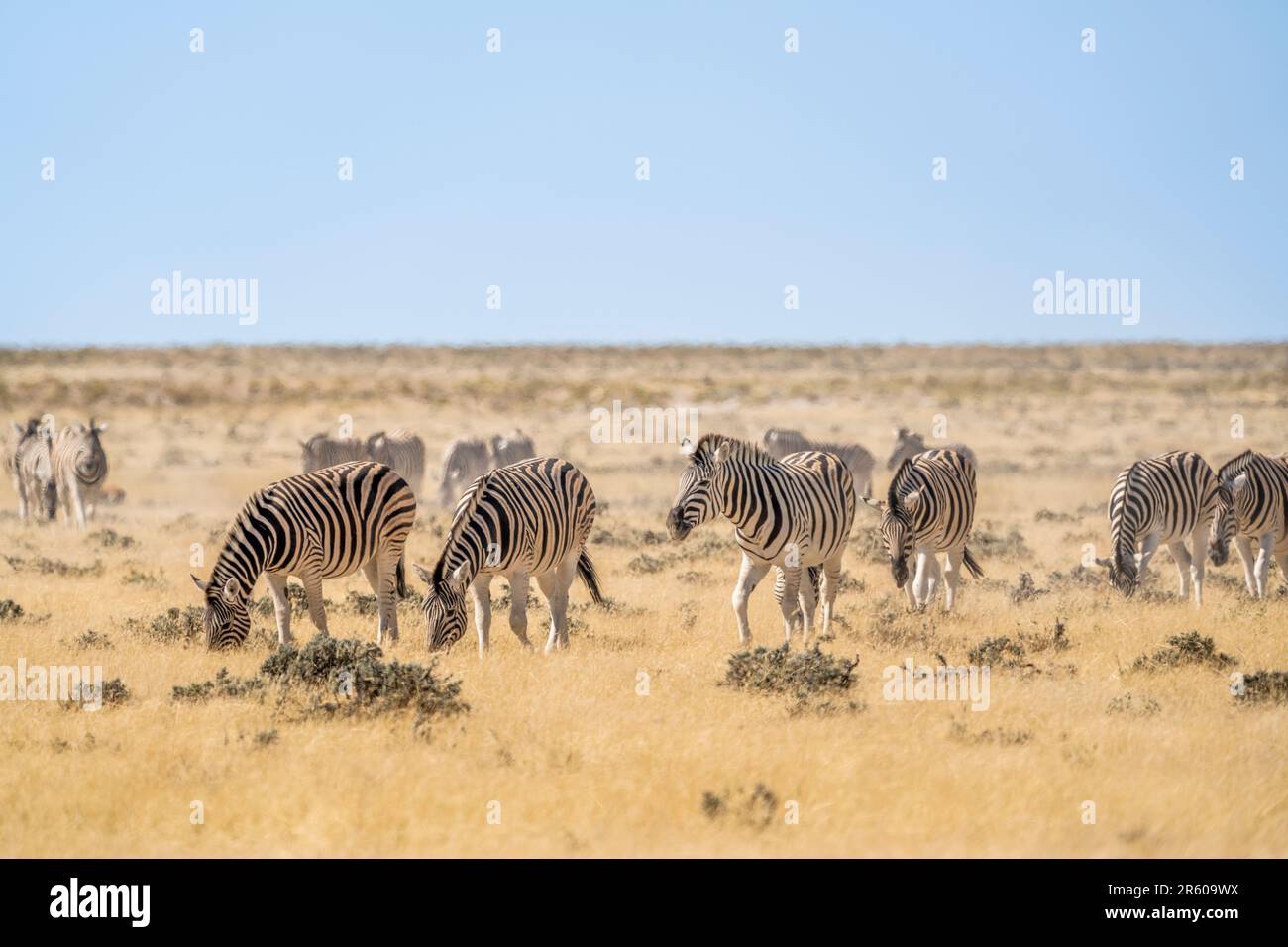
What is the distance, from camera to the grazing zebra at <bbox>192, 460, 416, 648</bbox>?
37.6 feet

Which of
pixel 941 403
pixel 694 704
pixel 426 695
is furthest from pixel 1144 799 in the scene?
pixel 941 403

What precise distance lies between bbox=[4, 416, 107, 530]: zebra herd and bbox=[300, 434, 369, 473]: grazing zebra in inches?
161

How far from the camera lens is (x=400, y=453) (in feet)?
98.7

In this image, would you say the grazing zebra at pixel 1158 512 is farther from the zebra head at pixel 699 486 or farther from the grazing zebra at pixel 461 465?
the grazing zebra at pixel 461 465

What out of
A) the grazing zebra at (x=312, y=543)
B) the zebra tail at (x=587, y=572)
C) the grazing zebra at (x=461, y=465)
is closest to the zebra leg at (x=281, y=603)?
the grazing zebra at (x=312, y=543)

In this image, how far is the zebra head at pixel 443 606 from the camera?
1128cm

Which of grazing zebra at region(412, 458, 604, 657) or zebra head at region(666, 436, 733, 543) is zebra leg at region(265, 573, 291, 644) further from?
zebra head at region(666, 436, 733, 543)

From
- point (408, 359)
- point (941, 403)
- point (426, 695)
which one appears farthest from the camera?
point (408, 359)

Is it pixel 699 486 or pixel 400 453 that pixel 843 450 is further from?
pixel 699 486

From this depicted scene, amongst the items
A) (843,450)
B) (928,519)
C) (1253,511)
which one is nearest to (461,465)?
(843,450)

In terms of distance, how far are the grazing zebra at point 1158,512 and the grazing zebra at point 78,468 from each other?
18.8 metres

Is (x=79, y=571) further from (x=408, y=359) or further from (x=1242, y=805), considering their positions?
(x=408, y=359)

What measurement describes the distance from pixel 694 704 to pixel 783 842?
2.85m

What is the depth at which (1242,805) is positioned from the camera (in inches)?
307
